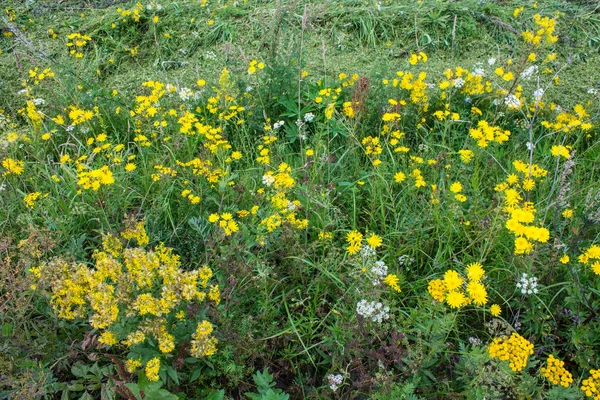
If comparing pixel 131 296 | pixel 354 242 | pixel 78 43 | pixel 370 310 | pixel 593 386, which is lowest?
pixel 593 386

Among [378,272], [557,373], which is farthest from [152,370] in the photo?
[557,373]

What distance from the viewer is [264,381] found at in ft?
5.52

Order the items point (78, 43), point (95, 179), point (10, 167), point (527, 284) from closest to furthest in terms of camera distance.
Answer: point (527, 284), point (95, 179), point (10, 167), point (78, 43)

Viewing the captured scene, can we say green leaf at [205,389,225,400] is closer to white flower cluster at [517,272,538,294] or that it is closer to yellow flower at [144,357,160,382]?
yellow flower at [144,357,160,382]

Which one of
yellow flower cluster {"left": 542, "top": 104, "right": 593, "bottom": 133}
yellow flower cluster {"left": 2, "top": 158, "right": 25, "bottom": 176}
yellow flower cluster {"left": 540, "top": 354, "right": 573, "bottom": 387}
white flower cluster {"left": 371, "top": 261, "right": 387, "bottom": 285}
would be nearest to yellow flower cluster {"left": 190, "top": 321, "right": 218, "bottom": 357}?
white flower cluster {"left": 371, "top": 261, "right": 387, "bottom": 285}

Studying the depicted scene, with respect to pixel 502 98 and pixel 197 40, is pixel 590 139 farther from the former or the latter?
pixel 197 40

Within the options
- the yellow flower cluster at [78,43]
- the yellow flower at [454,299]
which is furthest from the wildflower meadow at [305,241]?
the yellow flower cluster at [78,43]

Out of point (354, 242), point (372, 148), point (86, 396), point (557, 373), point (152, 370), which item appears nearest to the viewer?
point (152, 370)

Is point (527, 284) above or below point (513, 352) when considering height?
below

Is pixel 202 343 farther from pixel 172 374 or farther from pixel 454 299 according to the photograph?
pixel 454 299

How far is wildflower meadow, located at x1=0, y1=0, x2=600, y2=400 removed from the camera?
165cm

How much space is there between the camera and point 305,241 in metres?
2.34

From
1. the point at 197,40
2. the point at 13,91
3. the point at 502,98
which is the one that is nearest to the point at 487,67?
the point at 502,98

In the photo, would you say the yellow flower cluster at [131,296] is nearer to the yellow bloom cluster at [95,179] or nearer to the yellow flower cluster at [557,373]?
the yellow bloom cluster at [95,179]
